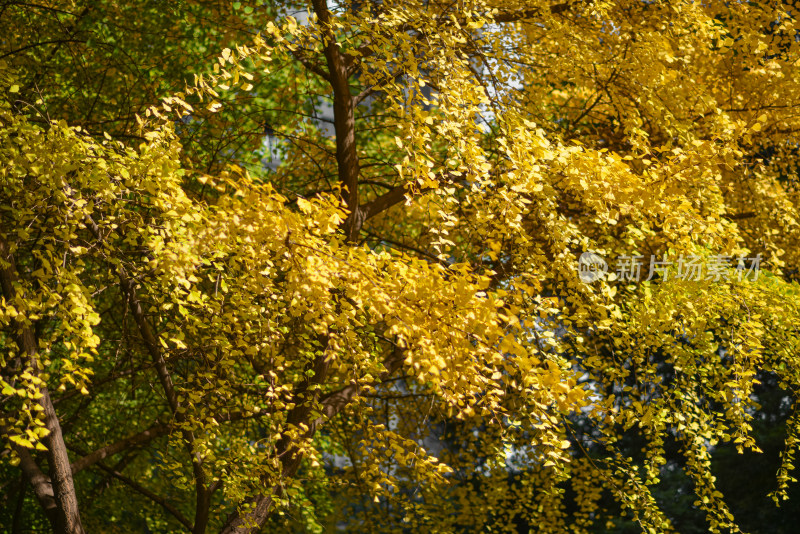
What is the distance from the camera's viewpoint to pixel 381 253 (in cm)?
378

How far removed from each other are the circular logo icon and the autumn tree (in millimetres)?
45

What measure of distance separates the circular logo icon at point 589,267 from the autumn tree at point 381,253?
45 millimetres

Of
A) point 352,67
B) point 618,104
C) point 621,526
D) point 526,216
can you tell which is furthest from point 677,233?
point 621,526

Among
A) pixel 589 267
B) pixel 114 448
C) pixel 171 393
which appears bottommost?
pixel 114 448

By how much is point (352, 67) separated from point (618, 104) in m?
2.04

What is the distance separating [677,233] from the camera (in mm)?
5066

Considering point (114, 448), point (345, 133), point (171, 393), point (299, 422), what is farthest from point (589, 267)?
point (114, 448)

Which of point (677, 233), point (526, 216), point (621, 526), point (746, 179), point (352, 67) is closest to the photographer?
point (677, 233)

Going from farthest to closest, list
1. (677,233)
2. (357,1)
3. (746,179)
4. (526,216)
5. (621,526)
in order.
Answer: (621,526) → (746,179) → (526,216) → (357,1) → (677,233)

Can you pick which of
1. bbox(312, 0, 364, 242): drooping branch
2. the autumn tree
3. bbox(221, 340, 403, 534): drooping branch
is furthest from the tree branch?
bbox(312, 0, 364, 242): drooping branch

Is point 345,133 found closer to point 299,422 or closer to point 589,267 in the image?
point 589,267

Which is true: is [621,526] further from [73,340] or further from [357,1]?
[73,340]

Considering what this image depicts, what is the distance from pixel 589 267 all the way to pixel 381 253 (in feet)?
6.77

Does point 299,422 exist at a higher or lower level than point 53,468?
higher
